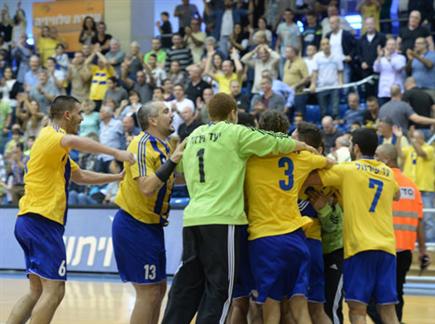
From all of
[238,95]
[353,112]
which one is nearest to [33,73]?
[238,95]

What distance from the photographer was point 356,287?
796 centimetres

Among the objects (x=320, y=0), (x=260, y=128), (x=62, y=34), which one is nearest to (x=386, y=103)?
(x=320, y=0)

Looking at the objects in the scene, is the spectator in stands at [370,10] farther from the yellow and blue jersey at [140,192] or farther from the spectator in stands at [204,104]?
the yellow and blue jersey at [140,192]

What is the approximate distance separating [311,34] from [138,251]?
12.5m

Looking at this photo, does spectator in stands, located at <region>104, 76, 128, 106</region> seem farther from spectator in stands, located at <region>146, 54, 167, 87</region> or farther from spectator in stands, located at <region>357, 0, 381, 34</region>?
spectator in stands, located at <region>357, 0, 381, 34</region>

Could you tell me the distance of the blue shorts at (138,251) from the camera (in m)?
8.24

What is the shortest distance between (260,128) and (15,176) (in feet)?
37.6

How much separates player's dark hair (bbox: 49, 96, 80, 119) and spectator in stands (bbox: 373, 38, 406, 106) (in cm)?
1005

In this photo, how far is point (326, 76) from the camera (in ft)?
60.4

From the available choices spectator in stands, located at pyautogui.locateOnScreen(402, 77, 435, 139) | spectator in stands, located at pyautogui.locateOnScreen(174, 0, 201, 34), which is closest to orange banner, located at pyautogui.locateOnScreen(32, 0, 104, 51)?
spectator in stands, located at pyautogui.locateOnScreen(174, 0, 201, 34)

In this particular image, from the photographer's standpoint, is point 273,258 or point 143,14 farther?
point 143,14

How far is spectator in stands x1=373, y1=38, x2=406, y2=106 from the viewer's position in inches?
693

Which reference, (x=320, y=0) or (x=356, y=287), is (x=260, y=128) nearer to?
(x=356, y=287)

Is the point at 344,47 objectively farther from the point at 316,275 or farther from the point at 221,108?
the point at 221,108
